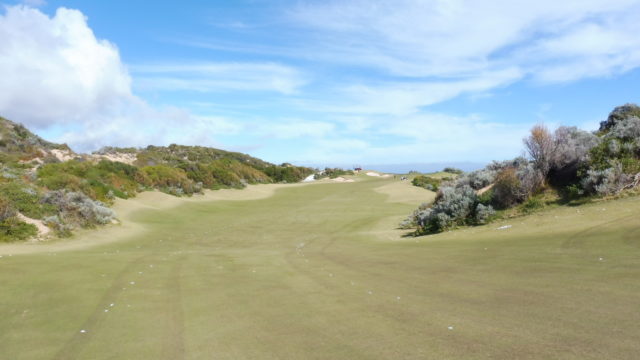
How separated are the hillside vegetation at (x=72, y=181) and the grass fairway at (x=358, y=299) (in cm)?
618

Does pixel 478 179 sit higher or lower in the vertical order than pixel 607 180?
higher

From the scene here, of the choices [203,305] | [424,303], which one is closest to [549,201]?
[424,303]

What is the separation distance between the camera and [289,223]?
2386 cm

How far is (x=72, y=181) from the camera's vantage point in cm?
2434

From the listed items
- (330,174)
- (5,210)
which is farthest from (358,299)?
(330,174)

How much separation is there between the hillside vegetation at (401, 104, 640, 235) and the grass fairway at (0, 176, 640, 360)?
4.39ft

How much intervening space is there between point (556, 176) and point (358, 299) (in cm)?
1156

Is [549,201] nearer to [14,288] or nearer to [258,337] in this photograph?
[258,337]

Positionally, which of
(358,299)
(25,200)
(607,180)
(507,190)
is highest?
(25,200)

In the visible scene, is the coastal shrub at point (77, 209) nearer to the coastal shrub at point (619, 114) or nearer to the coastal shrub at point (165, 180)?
the coastal shrub at point (165, 180)

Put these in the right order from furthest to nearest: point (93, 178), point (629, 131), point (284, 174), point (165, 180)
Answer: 1. point (284, 174)
2. point (165, 180)
3. point (93, 178)
4. point (629, 131)

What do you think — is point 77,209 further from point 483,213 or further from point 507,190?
point 507,190

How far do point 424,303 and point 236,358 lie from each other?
2.98 metres

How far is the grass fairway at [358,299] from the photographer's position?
199 inches
